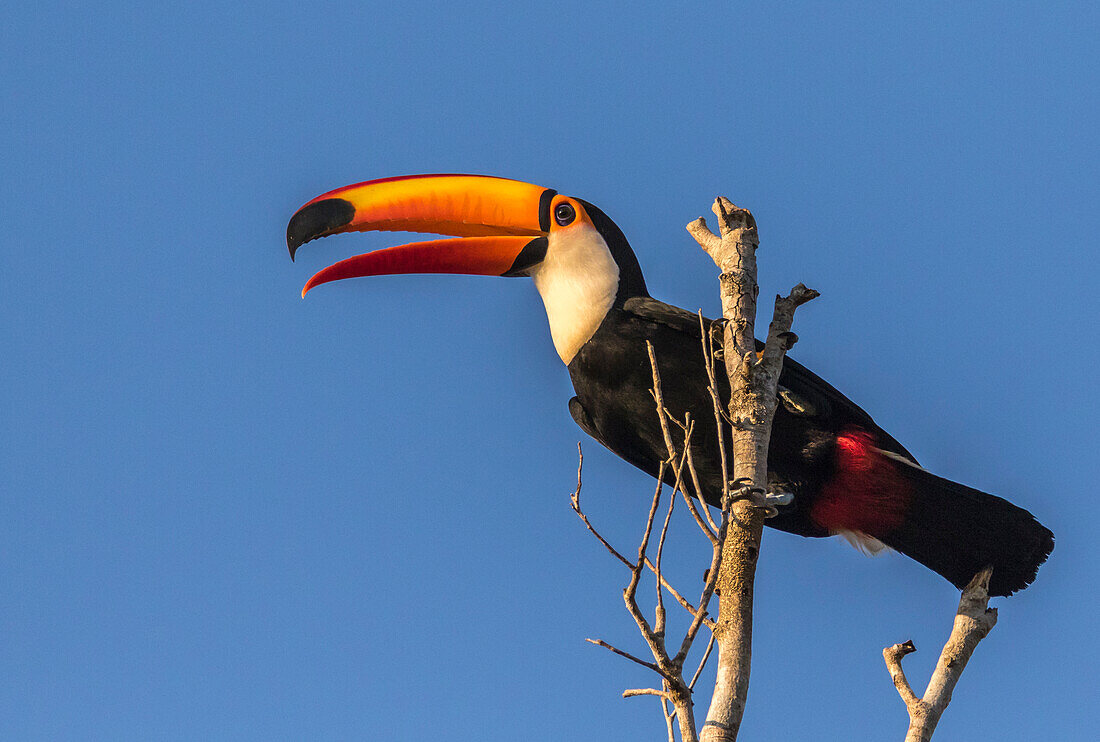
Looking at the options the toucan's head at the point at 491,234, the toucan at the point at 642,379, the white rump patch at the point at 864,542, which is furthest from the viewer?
the toucan's head at the point at 491,234

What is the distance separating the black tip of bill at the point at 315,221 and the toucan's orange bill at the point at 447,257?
8.3 inches

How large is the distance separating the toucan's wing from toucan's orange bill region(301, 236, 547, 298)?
0.91m

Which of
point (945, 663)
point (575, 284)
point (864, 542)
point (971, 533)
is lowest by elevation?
point (945, 663)

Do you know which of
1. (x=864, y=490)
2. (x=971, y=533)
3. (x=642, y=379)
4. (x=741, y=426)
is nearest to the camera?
(x=741, y=426)

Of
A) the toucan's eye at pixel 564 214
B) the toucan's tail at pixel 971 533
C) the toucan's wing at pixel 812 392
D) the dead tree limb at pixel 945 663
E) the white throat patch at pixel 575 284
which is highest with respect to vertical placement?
the toucan's eye at pixel 564 214

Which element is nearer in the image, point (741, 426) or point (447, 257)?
point (741, 426)

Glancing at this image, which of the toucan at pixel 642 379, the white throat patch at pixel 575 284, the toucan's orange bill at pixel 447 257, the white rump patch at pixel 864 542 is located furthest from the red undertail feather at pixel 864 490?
the toucan's orange bill at pixel 447 257

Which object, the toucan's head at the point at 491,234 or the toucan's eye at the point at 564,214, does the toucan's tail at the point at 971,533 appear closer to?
the toucan's head at the point at 491,234

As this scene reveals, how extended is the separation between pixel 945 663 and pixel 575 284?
288 cm

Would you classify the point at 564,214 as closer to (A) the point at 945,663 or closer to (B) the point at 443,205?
(B) the point at 443,205

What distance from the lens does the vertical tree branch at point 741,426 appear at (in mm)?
3867

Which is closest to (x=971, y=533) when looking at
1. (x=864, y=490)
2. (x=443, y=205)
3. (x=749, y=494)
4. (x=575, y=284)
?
(x=864, y=490)

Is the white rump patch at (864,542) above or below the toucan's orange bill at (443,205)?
below

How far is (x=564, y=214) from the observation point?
688 centimetres
